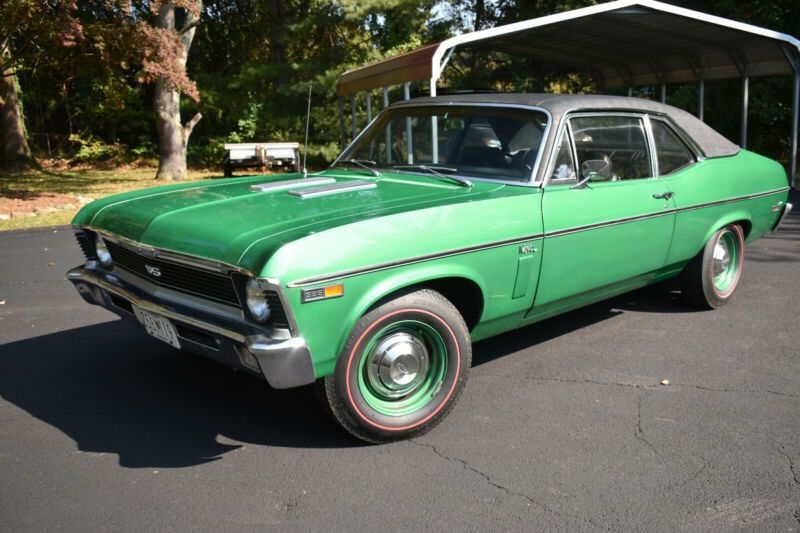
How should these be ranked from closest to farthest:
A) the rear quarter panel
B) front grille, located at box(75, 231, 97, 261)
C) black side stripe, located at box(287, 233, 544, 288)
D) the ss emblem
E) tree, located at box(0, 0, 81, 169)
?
black side stripe, located at box(287, 233, 544, 288)
the ss emblem
front grille, located at box(75, 231, 97, 261)
the rear quarter panel
tree, located at box(0, 0, 81, 169)

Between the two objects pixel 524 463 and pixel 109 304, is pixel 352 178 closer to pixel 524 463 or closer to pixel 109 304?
pixel 109 304

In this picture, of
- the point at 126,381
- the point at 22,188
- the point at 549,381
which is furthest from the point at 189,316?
the point at 22,188

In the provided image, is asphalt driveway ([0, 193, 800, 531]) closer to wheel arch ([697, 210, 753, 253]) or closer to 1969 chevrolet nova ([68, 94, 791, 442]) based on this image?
1969 chevrolet nova ([68, 94, 791, 442])

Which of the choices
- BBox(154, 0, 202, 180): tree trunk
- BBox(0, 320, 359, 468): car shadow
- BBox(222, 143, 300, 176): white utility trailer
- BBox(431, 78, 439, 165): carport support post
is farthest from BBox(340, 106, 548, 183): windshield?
BBox(154, 0, 202, 180): tree trunk

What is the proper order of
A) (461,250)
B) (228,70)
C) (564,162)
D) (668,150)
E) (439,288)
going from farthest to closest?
(228,70) → (668,150) → (564,162) → (439,288) → (461,250)

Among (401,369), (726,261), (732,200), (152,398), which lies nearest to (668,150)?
(732,200)

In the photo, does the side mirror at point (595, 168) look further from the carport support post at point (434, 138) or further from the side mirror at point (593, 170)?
the carport support post at point (434, 138)

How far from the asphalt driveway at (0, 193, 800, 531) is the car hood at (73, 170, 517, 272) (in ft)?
3.13

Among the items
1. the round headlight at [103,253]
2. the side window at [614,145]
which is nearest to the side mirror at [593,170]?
the side window at [614,145]

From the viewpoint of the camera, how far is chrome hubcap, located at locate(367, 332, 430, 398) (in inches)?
133

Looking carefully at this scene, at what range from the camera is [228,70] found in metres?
26.2

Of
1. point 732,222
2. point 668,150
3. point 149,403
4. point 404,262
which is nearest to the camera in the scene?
point 404,262

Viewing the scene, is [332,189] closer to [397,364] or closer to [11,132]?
[397,364]

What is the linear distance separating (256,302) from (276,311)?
0.39 ft
